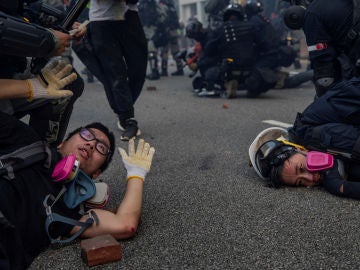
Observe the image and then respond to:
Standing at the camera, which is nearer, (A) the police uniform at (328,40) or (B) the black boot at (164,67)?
(A) the police uniform at (328,40)

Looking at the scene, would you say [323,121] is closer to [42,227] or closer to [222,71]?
[42,227]

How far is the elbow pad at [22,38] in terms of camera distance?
1896 mm

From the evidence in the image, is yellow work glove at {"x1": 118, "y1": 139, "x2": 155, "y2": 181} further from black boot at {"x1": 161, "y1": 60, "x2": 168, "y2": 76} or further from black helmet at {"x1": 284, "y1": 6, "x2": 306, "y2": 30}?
black boot at {"x1": 161, "y1": 60, "x2": 168, "y2": 76}

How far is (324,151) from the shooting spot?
2645 millimetres

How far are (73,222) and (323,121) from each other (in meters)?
1.60

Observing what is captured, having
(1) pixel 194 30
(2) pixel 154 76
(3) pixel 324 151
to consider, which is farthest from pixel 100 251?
(2) pixel 154 76

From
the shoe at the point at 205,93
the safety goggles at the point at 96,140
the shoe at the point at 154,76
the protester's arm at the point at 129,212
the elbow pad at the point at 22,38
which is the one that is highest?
the elbow pad at the point at 22,38

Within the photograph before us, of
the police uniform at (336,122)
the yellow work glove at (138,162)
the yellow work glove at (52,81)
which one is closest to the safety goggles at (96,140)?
the yellow work glove at (138,162)

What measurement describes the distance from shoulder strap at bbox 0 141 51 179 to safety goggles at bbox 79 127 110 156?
28 cm

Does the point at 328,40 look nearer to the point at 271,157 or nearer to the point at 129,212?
the point at 271,157

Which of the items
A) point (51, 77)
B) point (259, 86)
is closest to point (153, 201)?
point (51, 77)

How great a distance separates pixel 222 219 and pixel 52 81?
1080mm

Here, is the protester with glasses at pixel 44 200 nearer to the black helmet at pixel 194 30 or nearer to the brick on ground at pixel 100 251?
the brick on ground at pixel 100 251

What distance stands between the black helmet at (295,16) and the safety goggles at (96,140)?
195 centimetres
